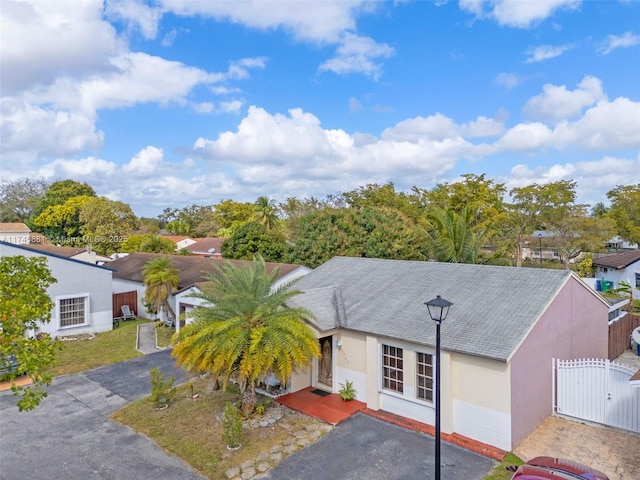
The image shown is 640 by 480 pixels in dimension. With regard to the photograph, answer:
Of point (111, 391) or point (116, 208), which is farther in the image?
point (116, 208)

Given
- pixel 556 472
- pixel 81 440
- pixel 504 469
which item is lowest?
pixel 81 440

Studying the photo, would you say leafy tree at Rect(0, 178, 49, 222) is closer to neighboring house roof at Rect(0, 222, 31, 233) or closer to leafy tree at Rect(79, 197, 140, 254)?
neighboring house roof at Rect(0, 222, 31, 233)

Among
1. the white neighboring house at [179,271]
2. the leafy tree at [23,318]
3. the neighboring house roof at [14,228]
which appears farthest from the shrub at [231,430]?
the neighboring house roof at [14,228]

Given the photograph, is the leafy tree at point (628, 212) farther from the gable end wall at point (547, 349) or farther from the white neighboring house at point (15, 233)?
the white neighboring house at point (15, 233)

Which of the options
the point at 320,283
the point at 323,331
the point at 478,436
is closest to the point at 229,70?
the point at 320,283

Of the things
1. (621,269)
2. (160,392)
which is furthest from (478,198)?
(160,392)

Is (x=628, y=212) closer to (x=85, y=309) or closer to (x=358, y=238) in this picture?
(x=358, y=238)

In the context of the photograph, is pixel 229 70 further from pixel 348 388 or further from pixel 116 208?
pixel 116 208
